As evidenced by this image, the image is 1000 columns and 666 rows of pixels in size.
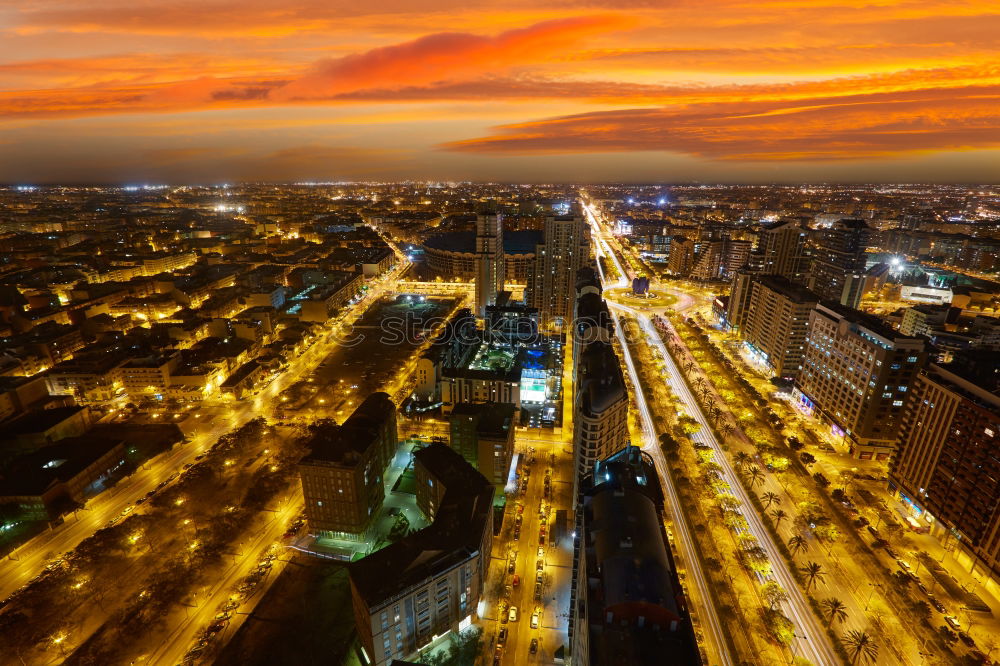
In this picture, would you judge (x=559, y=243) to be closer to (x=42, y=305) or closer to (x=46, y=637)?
(x=46, y=637)

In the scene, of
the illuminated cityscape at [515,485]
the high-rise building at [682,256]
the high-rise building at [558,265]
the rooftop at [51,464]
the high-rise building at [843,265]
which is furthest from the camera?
the high-rise building at [682,256]

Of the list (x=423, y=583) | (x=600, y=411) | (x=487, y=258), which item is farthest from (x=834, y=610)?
(x=487, y=258)

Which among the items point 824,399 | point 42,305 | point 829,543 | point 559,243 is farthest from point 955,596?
point 42,305

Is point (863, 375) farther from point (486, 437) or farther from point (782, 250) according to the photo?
point (782, 250)

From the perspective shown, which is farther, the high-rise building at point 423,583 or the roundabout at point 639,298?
the roundabout at point 639,298

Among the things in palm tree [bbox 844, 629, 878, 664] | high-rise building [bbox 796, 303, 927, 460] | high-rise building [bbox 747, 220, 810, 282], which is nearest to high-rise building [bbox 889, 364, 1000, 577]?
high-rise building [bbox 796, 303, 927, 460]

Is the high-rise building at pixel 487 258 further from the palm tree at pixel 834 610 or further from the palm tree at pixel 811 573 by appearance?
the palm tree at pixel 834 610

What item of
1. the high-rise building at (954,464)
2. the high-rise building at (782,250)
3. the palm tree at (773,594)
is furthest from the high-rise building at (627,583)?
the high-rise building at (782,250)
